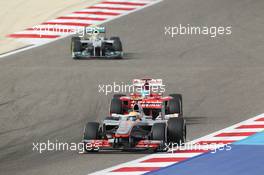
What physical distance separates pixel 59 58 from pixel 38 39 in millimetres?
3795

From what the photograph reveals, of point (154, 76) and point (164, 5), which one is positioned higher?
point (164, 5)

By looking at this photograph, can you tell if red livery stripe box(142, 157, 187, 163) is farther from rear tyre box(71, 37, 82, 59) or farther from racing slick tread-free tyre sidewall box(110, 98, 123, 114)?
rear tyre box(71, 37, 82, 59)

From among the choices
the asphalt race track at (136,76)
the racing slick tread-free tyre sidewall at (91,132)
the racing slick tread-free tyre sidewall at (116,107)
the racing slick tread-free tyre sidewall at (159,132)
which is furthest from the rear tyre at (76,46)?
the racing slick tread-free tyre sidewall at (159,132)

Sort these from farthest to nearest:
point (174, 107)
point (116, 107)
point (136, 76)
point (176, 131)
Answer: point (136, 76)
point (174, 107)
point (116, 107)
point (176, 131)

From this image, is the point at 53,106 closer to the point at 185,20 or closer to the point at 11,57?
the point at 11,57

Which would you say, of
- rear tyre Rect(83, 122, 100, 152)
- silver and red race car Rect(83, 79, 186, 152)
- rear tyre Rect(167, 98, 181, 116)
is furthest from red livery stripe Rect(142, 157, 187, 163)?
rear tyre Rect(167, 98, 181, 116)

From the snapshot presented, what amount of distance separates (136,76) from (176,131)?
37.6ft

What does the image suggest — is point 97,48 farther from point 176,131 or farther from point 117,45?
point 176,131

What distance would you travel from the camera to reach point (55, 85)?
3222cm

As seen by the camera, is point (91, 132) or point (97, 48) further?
point (97, 48)

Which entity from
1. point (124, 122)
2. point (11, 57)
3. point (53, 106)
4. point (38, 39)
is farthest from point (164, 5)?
point (124, 122)

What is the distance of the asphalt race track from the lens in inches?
922

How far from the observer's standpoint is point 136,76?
111 feet

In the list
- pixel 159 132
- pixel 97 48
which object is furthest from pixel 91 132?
pixel 97 48
